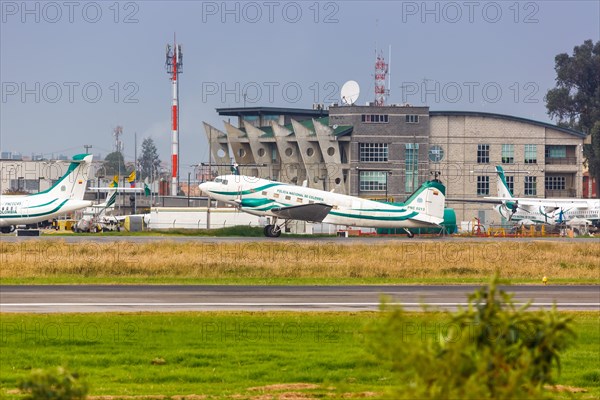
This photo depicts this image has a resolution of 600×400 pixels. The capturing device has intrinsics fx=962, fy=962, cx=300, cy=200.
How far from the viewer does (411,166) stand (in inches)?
4284

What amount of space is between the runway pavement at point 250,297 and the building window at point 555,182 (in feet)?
261

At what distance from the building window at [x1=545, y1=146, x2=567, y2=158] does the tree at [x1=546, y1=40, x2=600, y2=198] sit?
96.3 feet

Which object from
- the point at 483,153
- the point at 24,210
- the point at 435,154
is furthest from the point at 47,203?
the point at 483,153

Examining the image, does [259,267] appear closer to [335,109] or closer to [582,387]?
[582,387]

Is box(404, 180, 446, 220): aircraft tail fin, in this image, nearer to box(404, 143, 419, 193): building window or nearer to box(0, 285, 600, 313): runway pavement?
box(0, 285, 600, 313): runway pavement

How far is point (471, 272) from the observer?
139 feet

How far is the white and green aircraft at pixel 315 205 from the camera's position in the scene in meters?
63.3

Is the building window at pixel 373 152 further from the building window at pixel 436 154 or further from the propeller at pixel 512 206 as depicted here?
the propeller at pixel 512 206

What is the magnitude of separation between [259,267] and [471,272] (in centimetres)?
933

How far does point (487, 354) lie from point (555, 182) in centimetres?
11137

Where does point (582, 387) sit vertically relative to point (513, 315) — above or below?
below

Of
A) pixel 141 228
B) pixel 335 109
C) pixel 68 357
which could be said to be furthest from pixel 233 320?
pixel 335 109

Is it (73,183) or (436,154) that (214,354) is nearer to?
(73,183)

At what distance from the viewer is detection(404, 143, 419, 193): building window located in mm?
107875
